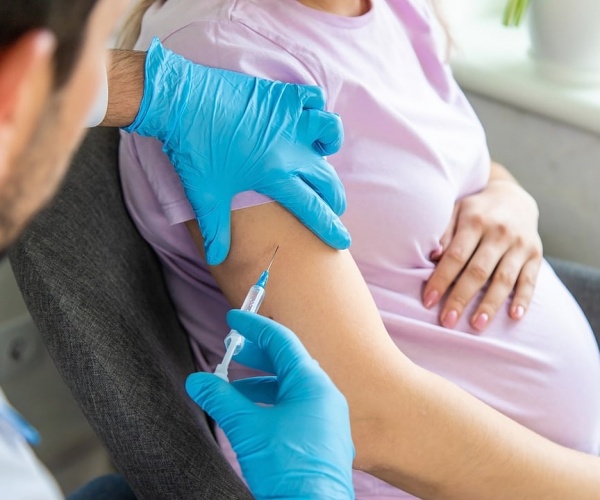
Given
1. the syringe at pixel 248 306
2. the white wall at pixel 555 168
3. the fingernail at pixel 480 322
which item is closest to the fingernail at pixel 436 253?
the fingernail at pixel 480 322

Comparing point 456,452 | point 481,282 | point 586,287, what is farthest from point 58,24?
point 586,287

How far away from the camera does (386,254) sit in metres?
1.02

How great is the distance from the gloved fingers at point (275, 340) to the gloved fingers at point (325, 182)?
0.67ft

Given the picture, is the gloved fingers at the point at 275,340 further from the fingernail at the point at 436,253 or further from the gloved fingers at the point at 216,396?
the fingernail at the point at 436,253

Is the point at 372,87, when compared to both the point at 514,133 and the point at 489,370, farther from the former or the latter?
the point at 514,133

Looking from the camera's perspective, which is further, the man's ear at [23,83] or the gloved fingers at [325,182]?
the gloved fingers at [325,182]

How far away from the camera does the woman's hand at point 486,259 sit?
1074mm

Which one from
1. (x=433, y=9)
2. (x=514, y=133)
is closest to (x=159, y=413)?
(x=433, y=9)

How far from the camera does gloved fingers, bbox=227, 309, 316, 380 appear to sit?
77 centimetres

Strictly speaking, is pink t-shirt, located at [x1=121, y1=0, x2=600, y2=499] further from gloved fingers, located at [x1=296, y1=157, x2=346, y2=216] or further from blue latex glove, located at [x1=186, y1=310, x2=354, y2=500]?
blue latex glove, located at [x1=186, y1=310, x2=354, y2=500]

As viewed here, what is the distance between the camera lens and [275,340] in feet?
2.58

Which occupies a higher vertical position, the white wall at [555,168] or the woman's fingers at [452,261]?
the woman's fingers at [452,261]

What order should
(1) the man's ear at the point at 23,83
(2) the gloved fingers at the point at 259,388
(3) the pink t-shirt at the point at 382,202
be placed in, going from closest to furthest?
(1) the man's ear at the point at 23,83
(2) the gloved fingers at the point at 259,388
(3) the pink t-shirt at the point at 382,202

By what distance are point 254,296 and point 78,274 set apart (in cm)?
22
